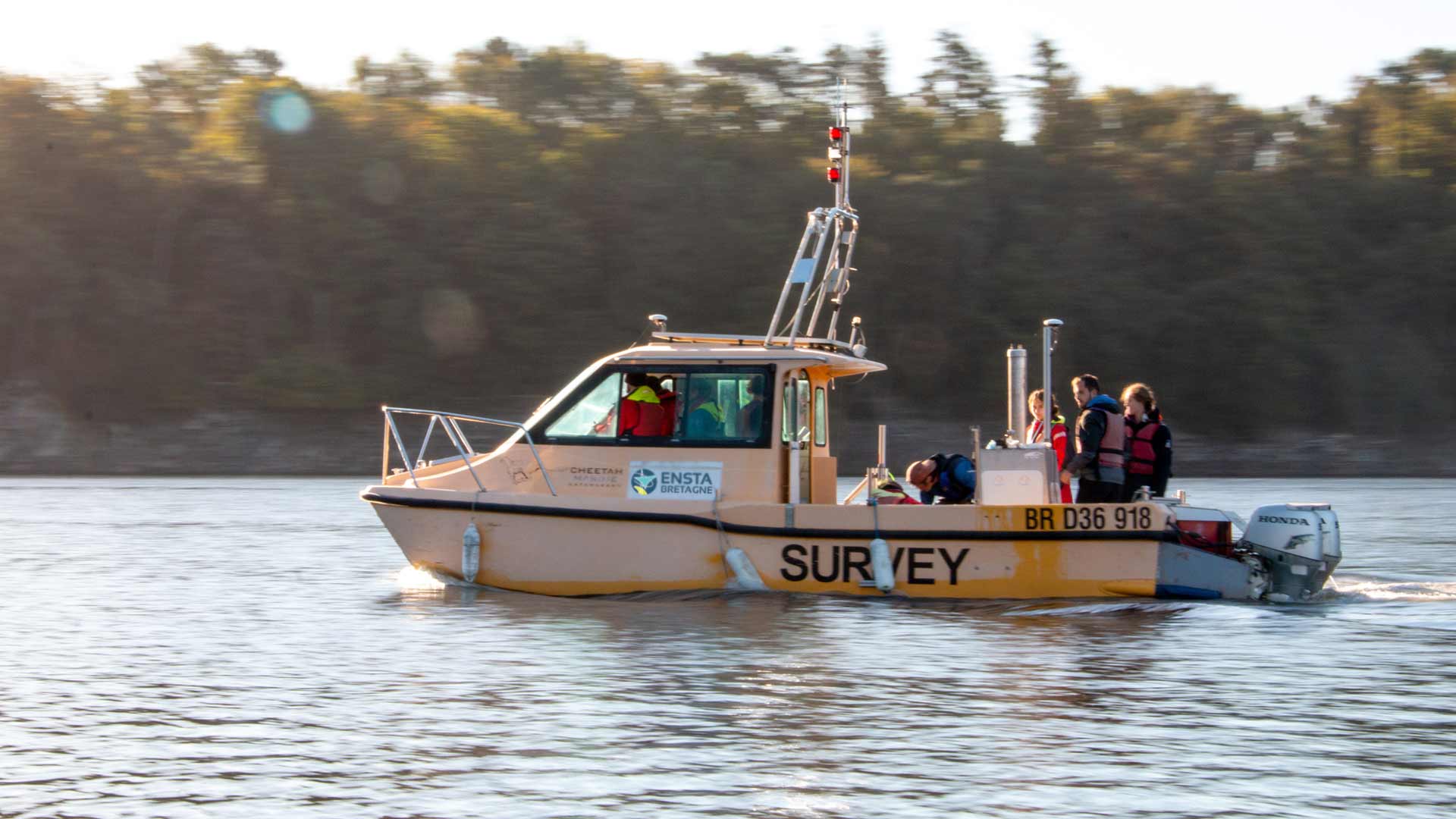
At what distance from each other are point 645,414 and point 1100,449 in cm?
309

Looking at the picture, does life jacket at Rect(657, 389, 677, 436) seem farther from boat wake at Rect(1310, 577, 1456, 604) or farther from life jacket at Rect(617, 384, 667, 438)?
boat wake at Rect(1310, 577, 1456, 604)

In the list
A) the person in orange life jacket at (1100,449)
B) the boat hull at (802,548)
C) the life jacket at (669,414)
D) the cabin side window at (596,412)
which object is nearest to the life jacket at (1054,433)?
the person in orange life jacket at (1100,449)

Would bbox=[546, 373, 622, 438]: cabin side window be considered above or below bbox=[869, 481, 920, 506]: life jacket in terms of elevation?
above

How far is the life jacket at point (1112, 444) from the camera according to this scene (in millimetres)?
11094

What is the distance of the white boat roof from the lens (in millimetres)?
11297

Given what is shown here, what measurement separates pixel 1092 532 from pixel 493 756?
15.9 ft

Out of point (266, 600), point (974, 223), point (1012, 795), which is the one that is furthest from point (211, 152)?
point (1012, 795)

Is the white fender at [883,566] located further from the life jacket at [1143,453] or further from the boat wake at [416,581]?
the boat wake at [416,581]

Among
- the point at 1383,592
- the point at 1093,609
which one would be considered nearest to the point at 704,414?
the point at 1093,609

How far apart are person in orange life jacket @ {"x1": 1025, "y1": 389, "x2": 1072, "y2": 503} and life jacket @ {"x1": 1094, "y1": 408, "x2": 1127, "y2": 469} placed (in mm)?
308

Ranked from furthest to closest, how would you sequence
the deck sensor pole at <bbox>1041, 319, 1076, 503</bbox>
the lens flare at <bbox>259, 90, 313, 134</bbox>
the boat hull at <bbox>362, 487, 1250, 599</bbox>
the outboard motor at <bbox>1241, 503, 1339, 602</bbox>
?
the lens flare at <bbox>259, 90, 313, 134</bbox>, the outboard motor at <bbox>1241, 503, 1339, 602</bbox>, the deck sensor pole at <bbox>1041, 319, 1076, 503</bbox>, the boat hull at <bbox>362, 487, 1250, 599</bbox>

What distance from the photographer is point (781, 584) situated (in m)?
11.1

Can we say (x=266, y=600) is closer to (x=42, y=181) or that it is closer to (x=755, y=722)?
(x=755, y=722)

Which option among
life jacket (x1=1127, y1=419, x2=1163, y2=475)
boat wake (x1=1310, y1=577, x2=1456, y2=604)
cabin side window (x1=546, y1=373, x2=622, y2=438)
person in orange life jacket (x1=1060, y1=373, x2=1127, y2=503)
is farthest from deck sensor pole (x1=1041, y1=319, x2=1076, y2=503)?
cabin side window (x1=546, y1=373, x2=622, y2=438)
